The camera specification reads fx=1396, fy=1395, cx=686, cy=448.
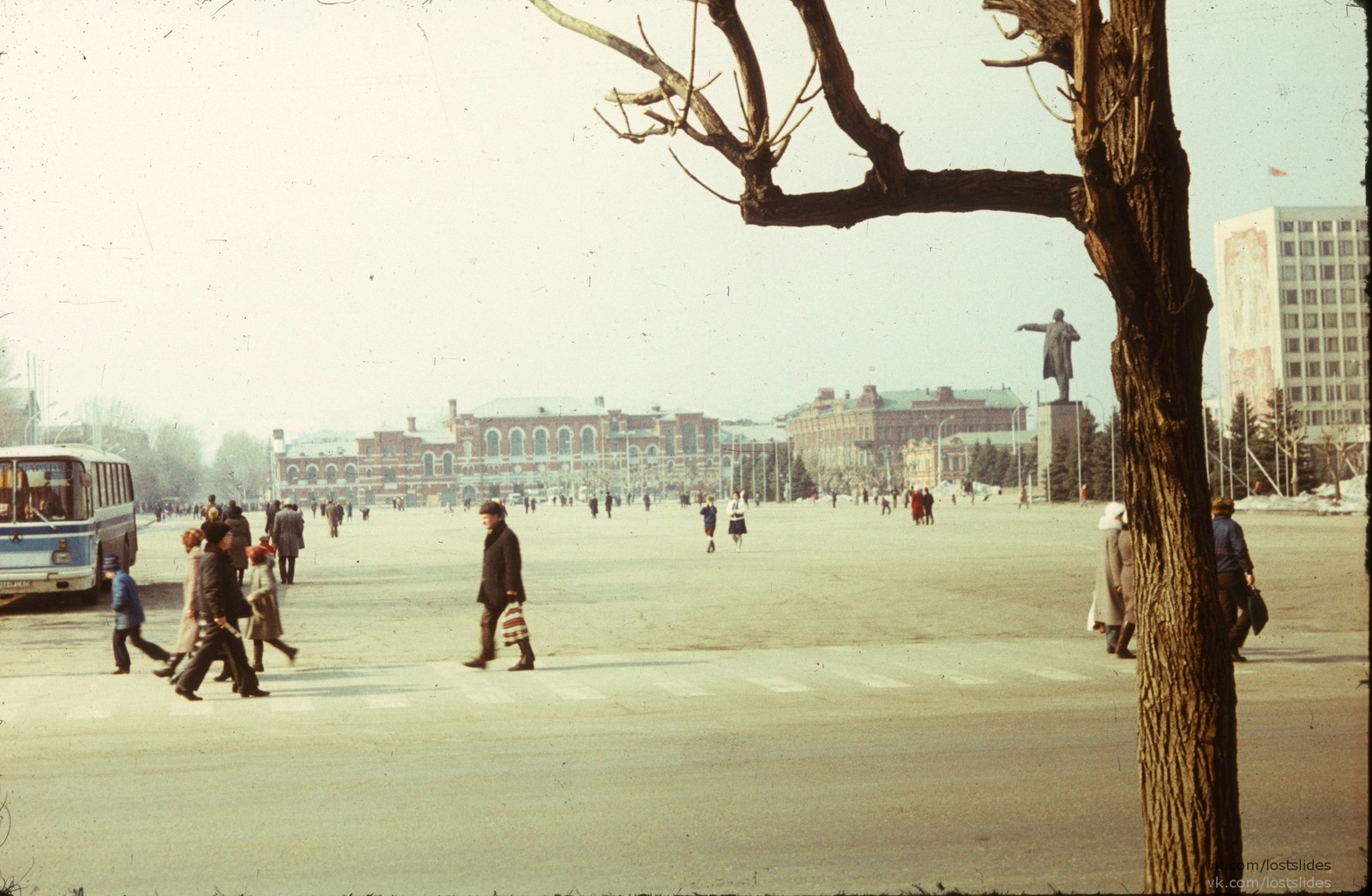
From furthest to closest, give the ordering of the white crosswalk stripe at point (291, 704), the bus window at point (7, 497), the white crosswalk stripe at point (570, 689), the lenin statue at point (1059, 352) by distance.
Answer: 1. the lenin statue at point (1059, 352)
2. the bus window at point (7, 497)
3. the white crosswalk stripe at point (570, 689)
4. the white crosswalk stripe at point (291, 704)

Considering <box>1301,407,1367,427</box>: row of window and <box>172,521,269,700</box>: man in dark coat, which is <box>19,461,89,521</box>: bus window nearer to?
<box>172,521,269,700</box>: man in dark coat

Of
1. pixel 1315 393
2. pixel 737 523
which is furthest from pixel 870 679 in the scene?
pixel 1315 393

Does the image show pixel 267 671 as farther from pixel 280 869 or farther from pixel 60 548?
pixel 60 548

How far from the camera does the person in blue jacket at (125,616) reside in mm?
13836

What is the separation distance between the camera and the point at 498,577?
13625 millimetres

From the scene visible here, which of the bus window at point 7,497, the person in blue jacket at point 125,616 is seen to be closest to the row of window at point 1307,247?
the bus window at point 7,497

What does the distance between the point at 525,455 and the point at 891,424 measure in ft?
152

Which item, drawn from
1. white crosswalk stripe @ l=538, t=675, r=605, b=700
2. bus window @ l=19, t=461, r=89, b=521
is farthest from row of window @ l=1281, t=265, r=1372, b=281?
white crosswalk stripe @ l=538, t=675, r=605, b=700

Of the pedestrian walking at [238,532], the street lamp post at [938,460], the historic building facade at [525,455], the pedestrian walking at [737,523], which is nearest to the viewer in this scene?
the pedestrian walking at [238,532]

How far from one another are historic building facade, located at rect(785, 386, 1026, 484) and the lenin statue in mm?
84866

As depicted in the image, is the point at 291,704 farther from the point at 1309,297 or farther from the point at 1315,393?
the point at 1315,393

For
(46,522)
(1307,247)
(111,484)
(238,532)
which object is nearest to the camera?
(238,532)

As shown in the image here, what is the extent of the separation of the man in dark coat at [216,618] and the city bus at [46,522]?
12096 millimetres

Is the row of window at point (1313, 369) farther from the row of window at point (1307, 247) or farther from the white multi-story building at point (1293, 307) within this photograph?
the row of window at point (1307, 247)
